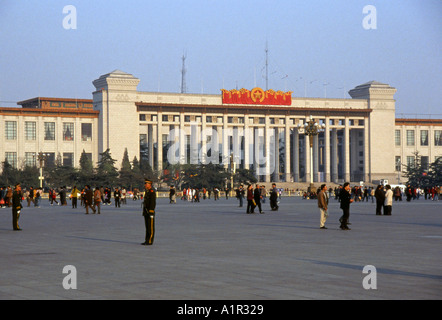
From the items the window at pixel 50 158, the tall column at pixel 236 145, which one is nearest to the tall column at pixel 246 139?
the tall column at pixel 236 145

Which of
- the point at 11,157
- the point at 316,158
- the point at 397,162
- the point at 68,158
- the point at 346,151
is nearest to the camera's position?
the point at 11,157

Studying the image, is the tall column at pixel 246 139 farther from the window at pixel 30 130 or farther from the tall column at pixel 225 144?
the window at pixel 30 130

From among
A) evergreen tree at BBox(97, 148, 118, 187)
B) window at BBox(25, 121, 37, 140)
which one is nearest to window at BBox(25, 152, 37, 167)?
window at BBox(25, 121, 37, 140)

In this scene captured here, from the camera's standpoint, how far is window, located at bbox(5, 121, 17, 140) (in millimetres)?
111963

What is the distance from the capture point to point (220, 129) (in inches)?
4877

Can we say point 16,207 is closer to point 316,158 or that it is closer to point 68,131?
point 68,131

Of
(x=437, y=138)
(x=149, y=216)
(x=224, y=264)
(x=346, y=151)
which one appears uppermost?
(x=437, y=138)

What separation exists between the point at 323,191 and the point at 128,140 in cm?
9106

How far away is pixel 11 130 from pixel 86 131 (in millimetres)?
11097

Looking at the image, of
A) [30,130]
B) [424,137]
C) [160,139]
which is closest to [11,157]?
[30,130]

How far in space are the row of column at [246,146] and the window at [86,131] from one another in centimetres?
977

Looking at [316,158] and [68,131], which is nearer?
[68,131]

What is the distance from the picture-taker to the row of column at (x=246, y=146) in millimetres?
118000

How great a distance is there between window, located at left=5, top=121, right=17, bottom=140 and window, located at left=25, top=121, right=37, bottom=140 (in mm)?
1653
